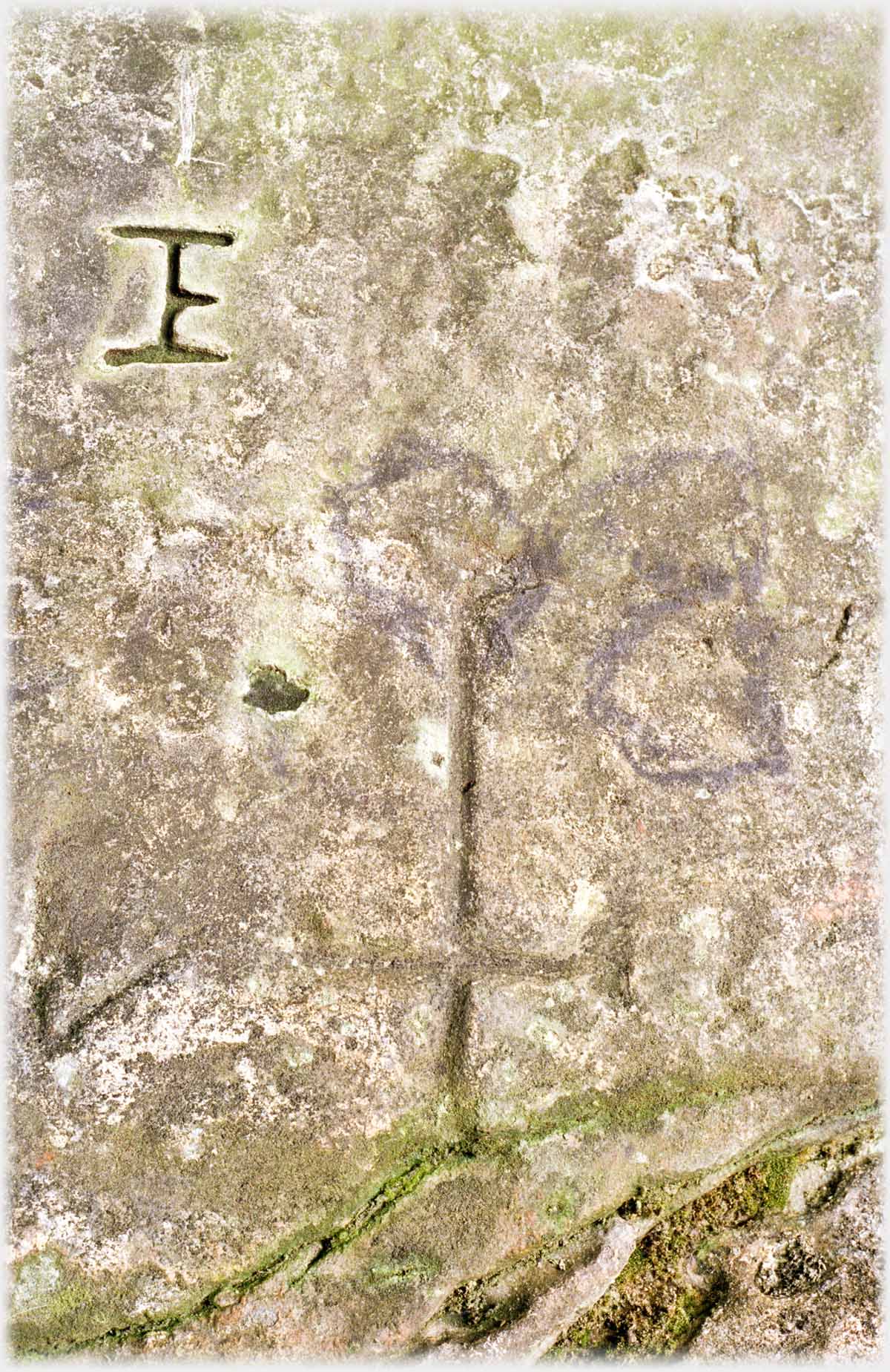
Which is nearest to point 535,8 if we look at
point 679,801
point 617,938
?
point 679,801

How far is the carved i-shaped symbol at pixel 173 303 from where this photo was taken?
3.00 m

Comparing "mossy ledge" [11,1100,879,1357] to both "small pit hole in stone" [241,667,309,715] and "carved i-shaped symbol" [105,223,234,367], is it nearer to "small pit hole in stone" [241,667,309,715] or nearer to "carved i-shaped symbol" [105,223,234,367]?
"small pit hole in stone" [241,667,309,715]

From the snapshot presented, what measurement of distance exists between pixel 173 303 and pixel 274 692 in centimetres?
116

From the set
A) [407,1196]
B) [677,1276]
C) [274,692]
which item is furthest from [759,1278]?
[274,692]

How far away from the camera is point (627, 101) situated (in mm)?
3105

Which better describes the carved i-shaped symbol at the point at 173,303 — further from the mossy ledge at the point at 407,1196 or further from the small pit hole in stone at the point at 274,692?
the mossy ledge at the point at 407,1196

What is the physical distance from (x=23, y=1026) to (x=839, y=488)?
2702mm

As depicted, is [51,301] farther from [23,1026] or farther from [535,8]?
[23,1026]

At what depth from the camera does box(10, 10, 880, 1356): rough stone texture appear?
110 inches

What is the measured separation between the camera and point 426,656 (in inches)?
116

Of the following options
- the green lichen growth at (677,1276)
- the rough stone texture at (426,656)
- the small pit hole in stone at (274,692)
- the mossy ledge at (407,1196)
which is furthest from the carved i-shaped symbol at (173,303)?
the green lichen growth at (677,1276)

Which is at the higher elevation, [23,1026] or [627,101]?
[627,101]

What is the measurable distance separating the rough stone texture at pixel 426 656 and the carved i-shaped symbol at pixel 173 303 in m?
0.03

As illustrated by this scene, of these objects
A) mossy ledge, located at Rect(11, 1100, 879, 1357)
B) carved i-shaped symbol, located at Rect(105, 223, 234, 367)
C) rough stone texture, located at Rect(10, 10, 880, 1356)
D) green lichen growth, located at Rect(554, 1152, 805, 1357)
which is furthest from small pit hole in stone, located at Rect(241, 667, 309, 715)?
green lichen growth, located at Rect(554, 1152, 805, 1357)
